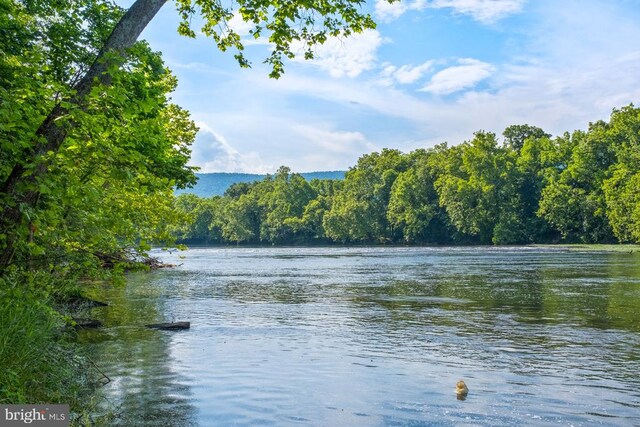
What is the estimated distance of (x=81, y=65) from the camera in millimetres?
17859

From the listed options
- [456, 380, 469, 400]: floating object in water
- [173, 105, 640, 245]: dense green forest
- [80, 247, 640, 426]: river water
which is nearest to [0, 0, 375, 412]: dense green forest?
[80, 247, 640, 426]: river water

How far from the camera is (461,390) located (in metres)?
11.7

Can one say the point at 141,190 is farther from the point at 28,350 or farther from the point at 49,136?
the point at 28,350

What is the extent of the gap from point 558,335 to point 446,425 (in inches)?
384

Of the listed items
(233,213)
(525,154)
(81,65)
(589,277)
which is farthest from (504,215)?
(81,65)

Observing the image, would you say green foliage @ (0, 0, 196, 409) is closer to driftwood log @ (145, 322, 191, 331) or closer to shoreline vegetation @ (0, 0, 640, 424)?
shoreline vegetation @ (0, 0, 640, 424)

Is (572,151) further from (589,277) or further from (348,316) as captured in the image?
(348,316)

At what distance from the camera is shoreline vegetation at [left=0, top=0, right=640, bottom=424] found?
7277 millimetres

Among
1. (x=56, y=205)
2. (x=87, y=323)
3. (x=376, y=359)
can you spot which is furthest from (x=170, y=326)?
(x=56, y=205)

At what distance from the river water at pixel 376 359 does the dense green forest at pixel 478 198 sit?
224ft

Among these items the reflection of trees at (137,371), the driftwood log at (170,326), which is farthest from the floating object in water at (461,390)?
the driftwood log at (170,326)

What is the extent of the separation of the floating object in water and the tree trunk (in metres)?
8.19

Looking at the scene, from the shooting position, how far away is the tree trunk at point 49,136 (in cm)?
692

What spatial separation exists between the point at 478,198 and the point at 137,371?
110758 millimetres
